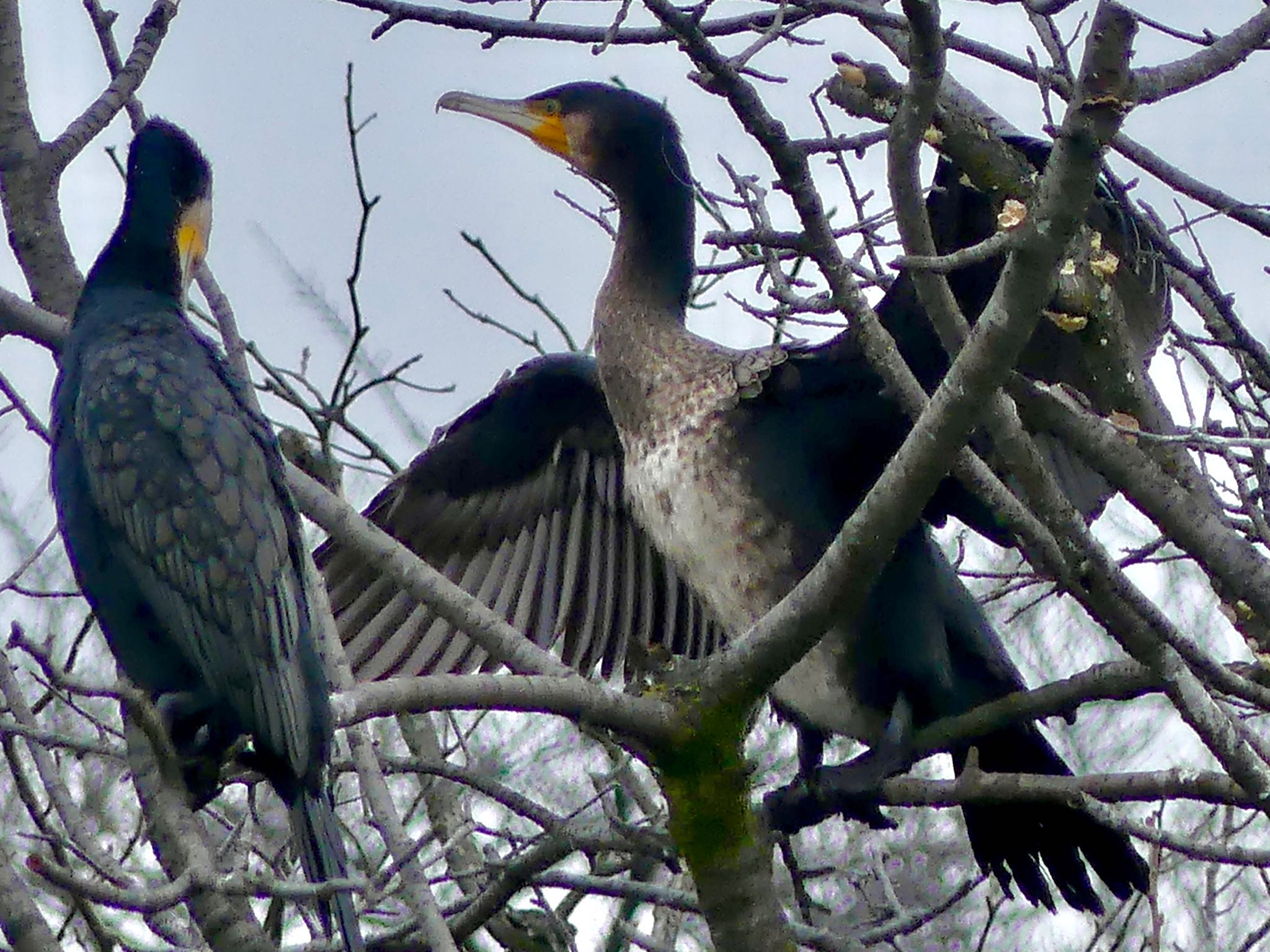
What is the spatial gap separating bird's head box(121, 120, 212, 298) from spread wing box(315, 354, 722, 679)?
0.90 meters

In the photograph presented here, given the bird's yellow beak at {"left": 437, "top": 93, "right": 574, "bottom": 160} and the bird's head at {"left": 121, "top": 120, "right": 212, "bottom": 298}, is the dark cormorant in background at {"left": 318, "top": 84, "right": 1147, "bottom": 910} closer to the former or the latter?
the bird's yellow beak at {"left": 437, "top": 93, "right": 574, "bottom": 160}

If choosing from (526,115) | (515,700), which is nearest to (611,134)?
(526,115)

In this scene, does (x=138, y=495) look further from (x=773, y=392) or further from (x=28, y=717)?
(x=773, y=392)

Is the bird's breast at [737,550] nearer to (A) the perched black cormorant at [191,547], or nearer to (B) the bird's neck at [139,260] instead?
(A) the perched black cormorant at [191,547]

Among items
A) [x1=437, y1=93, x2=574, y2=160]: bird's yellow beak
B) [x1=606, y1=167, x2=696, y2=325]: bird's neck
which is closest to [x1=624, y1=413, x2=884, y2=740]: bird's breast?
[x1=606, y1=167, x2=696, y2=325]: bird's neck

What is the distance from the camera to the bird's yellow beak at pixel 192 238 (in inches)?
138

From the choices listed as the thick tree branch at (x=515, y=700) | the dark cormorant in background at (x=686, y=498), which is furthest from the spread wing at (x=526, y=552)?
the thick tree branch at (x=515, y=700)

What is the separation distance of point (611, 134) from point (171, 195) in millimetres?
1055

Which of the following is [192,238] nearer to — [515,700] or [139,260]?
[139,260]

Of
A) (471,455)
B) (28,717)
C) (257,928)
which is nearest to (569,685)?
(257,928)

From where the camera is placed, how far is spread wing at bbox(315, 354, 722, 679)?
4340mm

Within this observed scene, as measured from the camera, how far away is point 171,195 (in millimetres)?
3521

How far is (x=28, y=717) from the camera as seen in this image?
271 centimetres

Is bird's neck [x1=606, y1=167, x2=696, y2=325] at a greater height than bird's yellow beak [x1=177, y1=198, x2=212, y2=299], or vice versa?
bird's neck [x1=606, y1=167, x2=696, y2=325]
